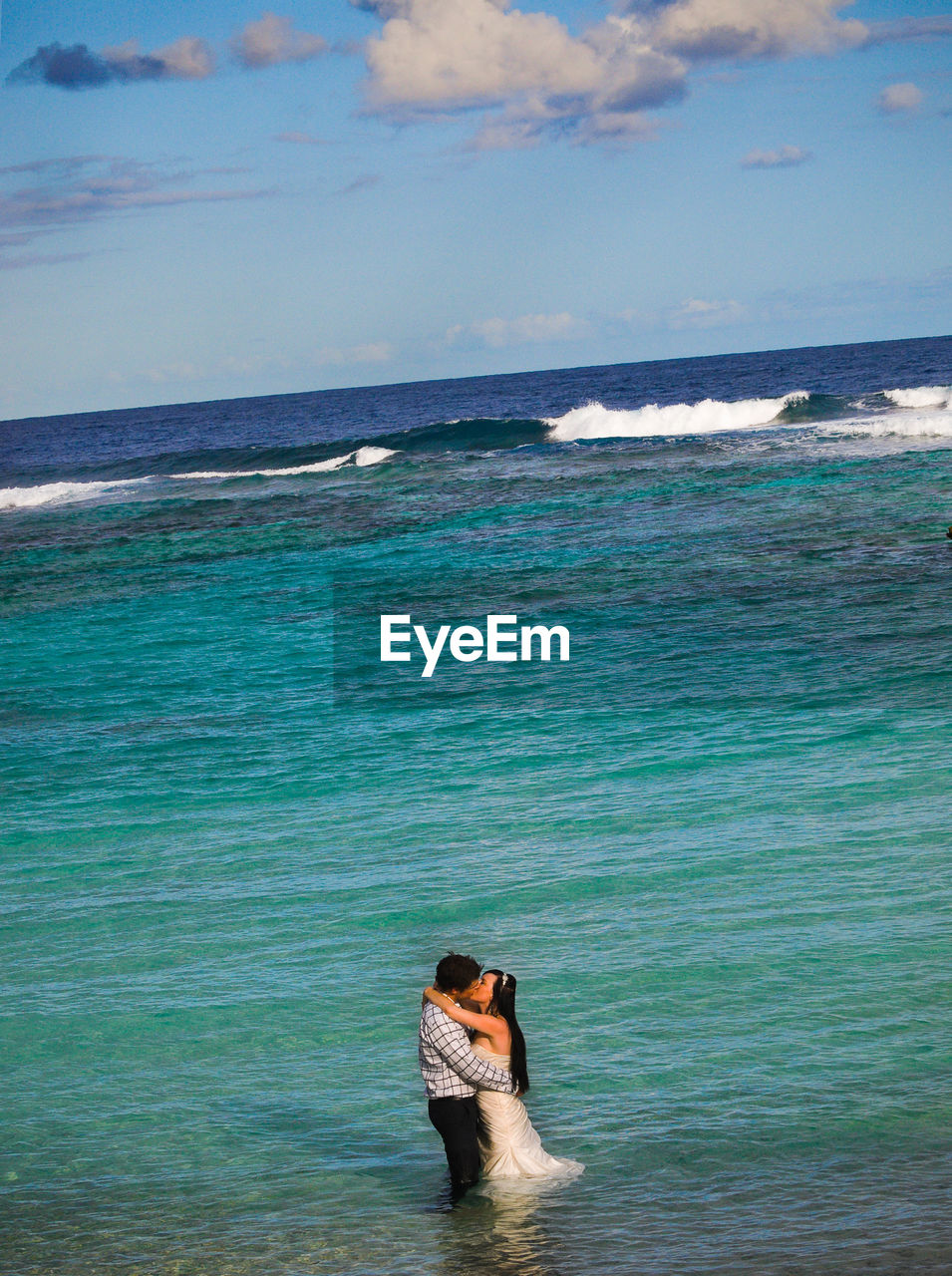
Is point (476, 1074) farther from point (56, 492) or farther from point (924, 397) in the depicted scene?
point (924, 397)

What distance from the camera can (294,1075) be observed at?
8.63 m

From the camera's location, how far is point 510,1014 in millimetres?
6590

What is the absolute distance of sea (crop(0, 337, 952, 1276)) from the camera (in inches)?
267

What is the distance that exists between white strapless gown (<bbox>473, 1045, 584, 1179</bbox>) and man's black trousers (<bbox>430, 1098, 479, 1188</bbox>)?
7 cm

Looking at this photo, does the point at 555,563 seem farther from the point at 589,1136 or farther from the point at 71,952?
the point at 589,1136

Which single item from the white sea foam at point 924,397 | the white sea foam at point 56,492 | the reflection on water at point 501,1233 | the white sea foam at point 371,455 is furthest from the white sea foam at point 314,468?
the reflection on water at point 501,1233

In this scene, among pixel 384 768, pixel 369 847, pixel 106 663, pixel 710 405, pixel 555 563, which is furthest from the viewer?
pixel 710 405

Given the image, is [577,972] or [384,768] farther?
[384,768]

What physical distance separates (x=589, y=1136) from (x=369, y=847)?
18.6ft

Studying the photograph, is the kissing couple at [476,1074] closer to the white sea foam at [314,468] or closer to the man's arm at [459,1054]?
the man's arm at [459,1054]

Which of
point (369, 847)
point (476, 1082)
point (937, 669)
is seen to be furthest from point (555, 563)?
point (476, 1082)

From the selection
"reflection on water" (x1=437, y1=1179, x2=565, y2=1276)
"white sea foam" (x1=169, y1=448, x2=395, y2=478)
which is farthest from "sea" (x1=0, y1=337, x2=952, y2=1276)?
"white sea foam" (x1=169, y1=448, x2=395, y2=478)

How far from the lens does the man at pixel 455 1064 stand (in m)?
6.48

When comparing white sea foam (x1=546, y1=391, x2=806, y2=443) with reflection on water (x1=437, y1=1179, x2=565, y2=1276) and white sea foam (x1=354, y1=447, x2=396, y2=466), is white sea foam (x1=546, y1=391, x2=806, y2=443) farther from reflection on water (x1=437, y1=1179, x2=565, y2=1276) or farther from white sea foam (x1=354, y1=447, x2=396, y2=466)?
reflection on water (x1=437, y1=1179, x2=565, y2=1276)
